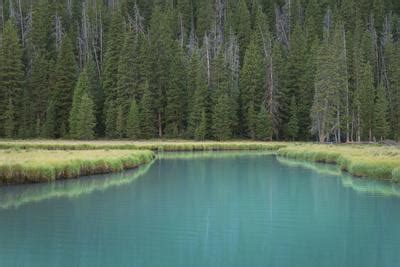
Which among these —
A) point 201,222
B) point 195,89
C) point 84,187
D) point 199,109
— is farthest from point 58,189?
point 195,89

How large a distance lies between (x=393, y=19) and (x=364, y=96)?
45755mm

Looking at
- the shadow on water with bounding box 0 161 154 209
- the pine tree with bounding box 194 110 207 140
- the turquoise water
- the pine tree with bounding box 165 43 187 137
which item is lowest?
the turquoise water

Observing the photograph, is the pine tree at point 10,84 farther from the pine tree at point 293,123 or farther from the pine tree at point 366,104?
the pine tree at point 366,104

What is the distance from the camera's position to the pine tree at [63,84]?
78625 mm

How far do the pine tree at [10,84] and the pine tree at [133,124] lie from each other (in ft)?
51.8

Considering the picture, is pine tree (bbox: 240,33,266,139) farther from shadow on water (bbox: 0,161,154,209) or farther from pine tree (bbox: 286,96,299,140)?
shadow on water (bbox: 0,161,154,209)

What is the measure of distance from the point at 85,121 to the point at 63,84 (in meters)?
10.5

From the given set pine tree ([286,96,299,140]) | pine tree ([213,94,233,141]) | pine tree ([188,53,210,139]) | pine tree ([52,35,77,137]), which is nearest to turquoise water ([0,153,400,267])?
pine tree ([188,53,210,139])

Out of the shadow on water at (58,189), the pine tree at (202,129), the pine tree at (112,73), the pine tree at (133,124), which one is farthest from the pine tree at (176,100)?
the shadow on water at (58,189)

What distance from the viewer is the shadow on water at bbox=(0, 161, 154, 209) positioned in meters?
23.4

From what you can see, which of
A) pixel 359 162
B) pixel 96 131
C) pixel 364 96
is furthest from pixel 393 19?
pixel 359 162

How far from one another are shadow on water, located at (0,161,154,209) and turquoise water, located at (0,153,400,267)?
0.15 feet

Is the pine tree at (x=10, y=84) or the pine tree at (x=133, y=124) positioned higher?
the pine tree at (x=10, y=84)

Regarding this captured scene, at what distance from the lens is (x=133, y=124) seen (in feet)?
243
